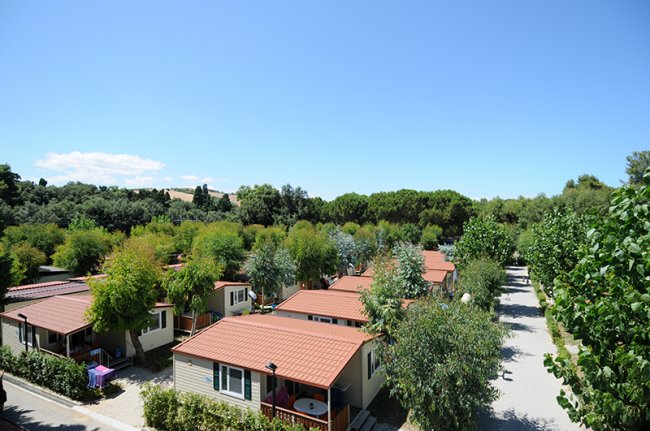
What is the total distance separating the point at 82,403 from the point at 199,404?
6.79 metres

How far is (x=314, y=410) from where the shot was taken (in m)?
13.2

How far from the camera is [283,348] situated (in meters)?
14.3

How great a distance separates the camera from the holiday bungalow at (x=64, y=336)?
737 inches

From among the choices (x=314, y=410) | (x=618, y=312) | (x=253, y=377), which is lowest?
(x=314, y=410)

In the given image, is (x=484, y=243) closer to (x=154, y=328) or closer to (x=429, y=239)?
(x=154, y=328)

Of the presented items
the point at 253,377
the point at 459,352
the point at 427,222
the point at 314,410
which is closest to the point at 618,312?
the point at 459,352

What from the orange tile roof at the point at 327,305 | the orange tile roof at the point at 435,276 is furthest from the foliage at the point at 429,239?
the orange tile roof at the point at 327,305

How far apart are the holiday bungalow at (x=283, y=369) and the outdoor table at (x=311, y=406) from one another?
3cm

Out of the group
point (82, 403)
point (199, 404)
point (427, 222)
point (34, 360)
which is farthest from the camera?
point (427, 222)

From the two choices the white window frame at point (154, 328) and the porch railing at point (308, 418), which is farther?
the white window frame at point (154, 328)

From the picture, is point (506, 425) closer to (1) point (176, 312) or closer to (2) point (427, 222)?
(1) point (176, 312)

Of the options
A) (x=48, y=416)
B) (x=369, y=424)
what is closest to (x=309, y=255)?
(x=369, y=424)

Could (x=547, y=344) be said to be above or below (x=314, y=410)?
below

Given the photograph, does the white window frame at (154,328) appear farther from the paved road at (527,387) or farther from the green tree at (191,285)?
the paved road at (527,387)
